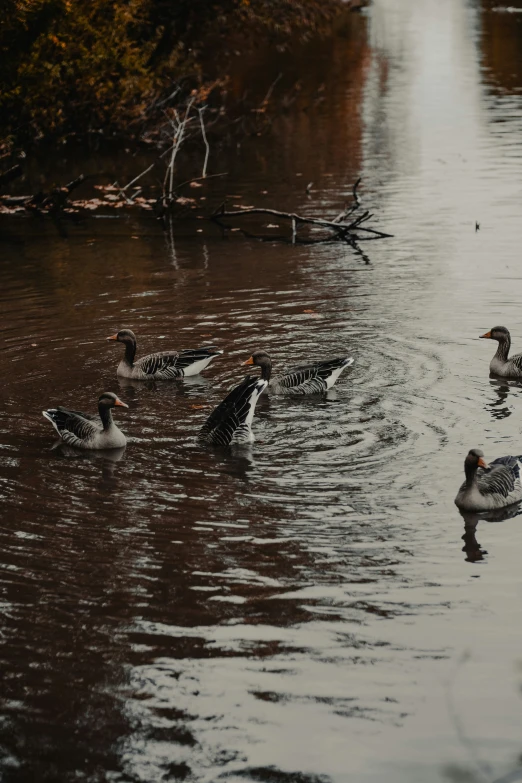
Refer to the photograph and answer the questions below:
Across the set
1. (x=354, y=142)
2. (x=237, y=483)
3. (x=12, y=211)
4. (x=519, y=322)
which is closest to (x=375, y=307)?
(x=519, y=322)

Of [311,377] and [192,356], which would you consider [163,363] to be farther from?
[311,377]

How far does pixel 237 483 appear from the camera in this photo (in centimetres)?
1193

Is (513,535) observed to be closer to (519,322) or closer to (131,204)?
(519,322)

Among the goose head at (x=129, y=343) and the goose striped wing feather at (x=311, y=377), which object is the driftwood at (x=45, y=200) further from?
the goose striped wing feather at (x=311, y=377)

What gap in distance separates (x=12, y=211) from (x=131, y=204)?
10.2ft

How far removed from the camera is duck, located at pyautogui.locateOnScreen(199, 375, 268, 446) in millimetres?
12836

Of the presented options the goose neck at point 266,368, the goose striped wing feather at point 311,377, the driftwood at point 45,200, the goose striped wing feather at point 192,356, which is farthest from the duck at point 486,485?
the driftwood at point 45,200

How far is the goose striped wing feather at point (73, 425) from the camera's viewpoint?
515 inches

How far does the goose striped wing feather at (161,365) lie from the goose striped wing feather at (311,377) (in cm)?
167

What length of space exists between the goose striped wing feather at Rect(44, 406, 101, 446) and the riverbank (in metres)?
16.8

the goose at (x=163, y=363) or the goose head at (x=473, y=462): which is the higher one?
the goose head at (x=473, y=462)

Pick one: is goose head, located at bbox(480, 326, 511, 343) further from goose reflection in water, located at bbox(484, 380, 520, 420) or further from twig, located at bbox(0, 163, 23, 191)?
twig, located at bbox(0, 163, 23, 191)

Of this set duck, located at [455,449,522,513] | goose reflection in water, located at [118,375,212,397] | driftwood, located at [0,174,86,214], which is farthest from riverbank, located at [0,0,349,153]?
duck, located at [455,449,522,513]

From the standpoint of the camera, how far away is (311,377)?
47.9 feet
